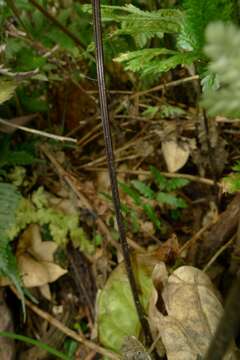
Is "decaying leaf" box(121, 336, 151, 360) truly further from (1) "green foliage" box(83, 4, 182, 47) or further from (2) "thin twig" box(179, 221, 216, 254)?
(1) "green foliage" box(83, 4, 182, 47)

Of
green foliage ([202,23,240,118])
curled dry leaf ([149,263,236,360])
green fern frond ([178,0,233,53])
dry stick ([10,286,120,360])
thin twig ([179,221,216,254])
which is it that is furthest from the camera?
dry stick ([10,286,120,360])

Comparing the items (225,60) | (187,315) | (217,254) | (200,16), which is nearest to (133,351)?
(187,315)

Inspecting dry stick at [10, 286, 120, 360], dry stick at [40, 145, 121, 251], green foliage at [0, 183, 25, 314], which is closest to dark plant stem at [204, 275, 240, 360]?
green foliage at [0, 183, 25, 314]

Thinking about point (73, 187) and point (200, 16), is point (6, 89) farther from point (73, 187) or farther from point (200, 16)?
point (200, 16)

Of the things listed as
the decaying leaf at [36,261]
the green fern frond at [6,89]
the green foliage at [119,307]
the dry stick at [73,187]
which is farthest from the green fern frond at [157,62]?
the decaying leaf at [36,261]

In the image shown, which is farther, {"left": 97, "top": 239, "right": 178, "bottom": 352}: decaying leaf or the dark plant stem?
{"left": 97, "top": 239, "right": 178, "bottom": 352}: decaying leaf

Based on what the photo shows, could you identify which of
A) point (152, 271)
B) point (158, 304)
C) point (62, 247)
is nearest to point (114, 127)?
point (62, 247)
